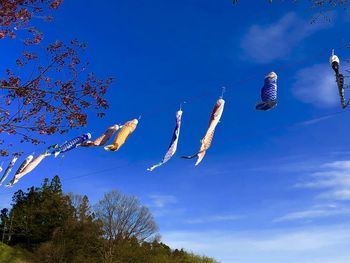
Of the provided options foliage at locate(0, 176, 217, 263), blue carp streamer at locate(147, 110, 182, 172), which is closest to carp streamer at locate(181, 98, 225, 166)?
blue carp streamer at locate(147, 110, 182, 172)

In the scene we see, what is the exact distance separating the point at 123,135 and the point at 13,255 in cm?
4221

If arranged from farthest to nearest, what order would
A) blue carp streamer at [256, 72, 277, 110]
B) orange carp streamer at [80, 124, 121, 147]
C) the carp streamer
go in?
orange carp streamer at [80, 124, 121, 147] → the carp streamer → blue carp streamer at [256, 72, 277, 110]

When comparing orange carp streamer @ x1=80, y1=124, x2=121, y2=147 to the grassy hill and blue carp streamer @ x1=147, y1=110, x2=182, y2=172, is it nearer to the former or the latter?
blue carp streamer @ x1=147, y1=110, x2=182, y2=172

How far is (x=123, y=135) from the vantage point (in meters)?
13.8

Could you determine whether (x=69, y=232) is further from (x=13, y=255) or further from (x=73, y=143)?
(x=73, y=143)

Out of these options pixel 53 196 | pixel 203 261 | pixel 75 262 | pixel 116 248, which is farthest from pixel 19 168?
pixel 203 261

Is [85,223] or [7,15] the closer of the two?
[7,15]

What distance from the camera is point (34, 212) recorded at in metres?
55.9

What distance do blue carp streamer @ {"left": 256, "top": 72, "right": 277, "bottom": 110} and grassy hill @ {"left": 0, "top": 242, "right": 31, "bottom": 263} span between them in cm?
4435

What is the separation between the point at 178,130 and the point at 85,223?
39726 mm

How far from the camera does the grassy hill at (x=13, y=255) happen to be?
4924cm

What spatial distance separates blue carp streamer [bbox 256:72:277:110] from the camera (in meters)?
11.3

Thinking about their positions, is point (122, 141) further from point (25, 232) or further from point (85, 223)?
point (25, 232)


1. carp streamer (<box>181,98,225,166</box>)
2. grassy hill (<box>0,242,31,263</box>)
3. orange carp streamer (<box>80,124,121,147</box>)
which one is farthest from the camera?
grassy hill (<box>0,242,31,263</box>)
